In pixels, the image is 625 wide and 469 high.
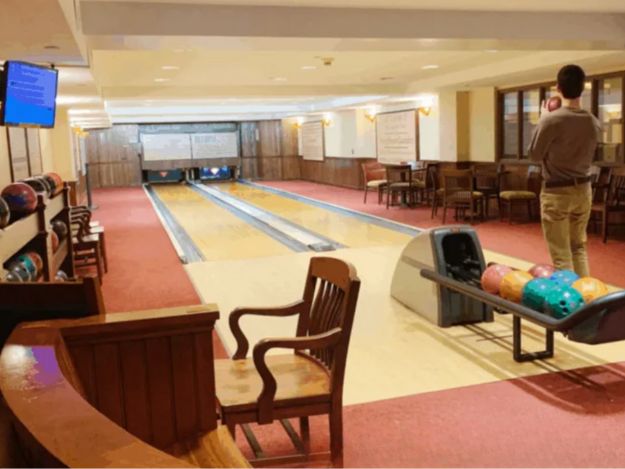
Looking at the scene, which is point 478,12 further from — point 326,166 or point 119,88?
point 326,166

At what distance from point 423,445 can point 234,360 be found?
863 mm

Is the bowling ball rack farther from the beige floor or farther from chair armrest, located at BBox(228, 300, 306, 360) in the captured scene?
chair armrest, located at BBox(228, 300, 306, 360)

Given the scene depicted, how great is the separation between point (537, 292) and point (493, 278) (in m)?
0.41

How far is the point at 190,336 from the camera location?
1.92m

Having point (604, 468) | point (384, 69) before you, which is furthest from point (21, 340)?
point (384, 69)

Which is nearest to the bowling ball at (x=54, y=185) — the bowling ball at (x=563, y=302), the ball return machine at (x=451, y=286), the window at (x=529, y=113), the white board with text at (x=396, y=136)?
the ball return machine at (x=451, y=286)

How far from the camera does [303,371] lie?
2680 millimetres

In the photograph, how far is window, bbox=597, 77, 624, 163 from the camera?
823cm

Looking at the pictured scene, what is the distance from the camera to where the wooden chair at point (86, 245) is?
6492 mm

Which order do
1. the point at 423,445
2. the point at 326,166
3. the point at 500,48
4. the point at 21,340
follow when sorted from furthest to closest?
the point at 326,166 → the point at 500,48 → the point at 423,445 → the point at 21,340

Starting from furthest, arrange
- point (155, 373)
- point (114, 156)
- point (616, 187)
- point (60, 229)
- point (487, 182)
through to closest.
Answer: point (114, 156) → point (487, 182) → point (616, 187) → point (60, 229) → point (155, 373)

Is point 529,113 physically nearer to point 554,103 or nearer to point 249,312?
point 554,103

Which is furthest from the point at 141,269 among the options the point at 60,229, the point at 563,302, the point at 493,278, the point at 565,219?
the point at 563,302

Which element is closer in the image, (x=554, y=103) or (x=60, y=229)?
(x=554, y=103)
